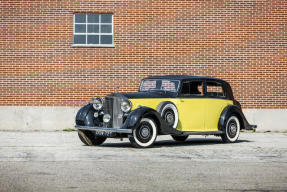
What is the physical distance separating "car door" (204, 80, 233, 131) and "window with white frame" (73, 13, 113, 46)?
21.3 feet

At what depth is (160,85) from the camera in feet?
42.8

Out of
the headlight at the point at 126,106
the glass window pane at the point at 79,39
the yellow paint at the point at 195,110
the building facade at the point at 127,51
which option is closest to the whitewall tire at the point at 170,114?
the yellow paint at the point at 195,110

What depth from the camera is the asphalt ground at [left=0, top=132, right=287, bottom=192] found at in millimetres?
6836

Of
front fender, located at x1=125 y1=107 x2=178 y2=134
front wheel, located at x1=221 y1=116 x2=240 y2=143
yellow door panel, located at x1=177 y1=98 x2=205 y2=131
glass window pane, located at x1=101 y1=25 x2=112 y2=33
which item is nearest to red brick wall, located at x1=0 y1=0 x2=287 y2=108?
glass window pane, located at x1=101 y1=25 x2=112 y2=33

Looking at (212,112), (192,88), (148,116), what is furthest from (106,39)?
(148,116)

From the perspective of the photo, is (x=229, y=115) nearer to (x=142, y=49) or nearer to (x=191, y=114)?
(x=191, y=114)

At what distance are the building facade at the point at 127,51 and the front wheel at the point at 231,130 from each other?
19.2ft

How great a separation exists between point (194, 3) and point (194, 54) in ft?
5.93

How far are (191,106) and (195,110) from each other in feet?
0.55

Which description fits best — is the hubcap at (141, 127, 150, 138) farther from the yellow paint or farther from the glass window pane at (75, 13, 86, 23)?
the glass window pane at (75, 13, 86, 23)

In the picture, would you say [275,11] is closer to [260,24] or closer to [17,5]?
[260,24]

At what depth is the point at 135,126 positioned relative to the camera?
11.4 metres

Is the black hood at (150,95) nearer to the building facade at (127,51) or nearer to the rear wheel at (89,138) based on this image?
the rear wheel at (89,138)

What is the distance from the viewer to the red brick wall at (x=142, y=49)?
61.8 feet
